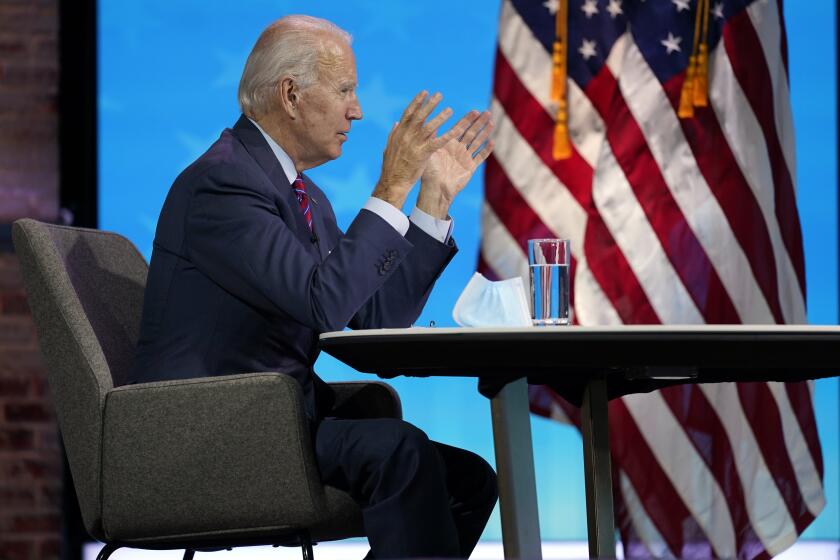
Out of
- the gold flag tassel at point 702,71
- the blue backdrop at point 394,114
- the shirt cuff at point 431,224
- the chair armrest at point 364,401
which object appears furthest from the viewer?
the blue backdrop at point 394,114

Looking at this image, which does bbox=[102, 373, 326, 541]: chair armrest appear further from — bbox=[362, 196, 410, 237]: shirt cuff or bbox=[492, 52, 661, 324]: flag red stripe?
bbox=[492, 52, 661, 324]: flag red stripe

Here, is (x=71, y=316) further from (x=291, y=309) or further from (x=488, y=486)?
(x=488, y=486)

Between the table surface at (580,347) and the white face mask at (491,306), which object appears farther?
the white face mask at (491,306)

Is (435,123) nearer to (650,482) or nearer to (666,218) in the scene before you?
(666,218)

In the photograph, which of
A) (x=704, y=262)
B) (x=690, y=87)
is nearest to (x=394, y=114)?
(x=690, y=87)

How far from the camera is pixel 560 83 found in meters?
3.70

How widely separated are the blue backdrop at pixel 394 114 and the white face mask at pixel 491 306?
2.16 metres

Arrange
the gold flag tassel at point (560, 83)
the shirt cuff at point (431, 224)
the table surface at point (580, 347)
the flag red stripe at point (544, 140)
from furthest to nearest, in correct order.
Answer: the flag red stripe at point (544, 140)
the gold flag tassel at point (560, 83)
the shirt cuff at point (431, 224)
the table surface at point (580, 347)

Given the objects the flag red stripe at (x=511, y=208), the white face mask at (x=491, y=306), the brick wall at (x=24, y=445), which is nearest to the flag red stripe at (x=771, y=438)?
the flag red stripe at (x=511, y=208)

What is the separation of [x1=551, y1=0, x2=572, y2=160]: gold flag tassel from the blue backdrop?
0.35 meters

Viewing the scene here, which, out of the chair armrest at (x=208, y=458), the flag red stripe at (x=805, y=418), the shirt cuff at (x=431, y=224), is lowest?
the flag red stripe at (x=805, y=418)

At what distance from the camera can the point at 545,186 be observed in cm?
380

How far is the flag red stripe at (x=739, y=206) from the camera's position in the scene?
3.60m

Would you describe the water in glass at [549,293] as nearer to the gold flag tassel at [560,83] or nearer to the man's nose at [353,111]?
the man's nose at [353,111]
